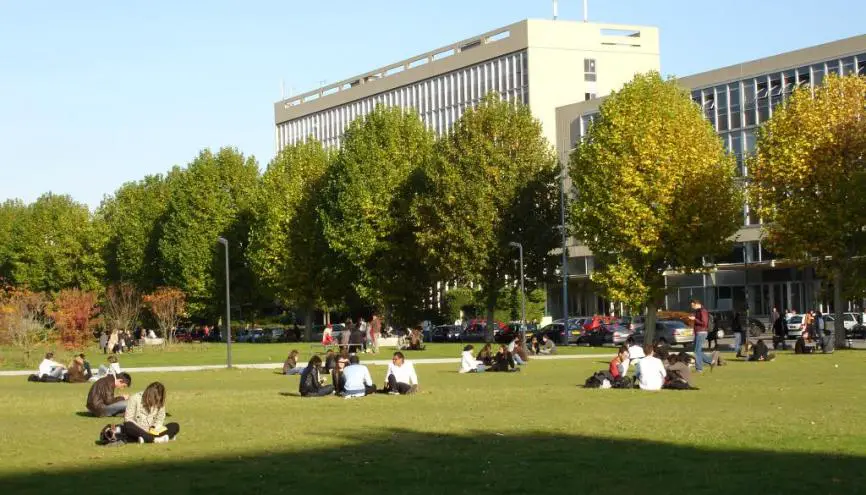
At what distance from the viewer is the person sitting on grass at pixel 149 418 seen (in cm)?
1994

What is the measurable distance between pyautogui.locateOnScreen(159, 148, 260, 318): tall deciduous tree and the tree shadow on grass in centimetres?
7994

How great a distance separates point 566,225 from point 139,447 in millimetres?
59475

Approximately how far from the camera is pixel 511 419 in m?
22.7

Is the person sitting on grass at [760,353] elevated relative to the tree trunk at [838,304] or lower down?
lower down

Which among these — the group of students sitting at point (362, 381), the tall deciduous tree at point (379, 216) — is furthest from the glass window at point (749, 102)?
A: the group of students sitting at point (362, 381)

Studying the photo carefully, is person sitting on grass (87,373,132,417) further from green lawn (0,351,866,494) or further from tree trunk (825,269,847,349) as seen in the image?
tree trunk (825,269,847,349)

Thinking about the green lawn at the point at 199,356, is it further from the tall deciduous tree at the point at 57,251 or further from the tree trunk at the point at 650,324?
the tall deciduous tree at the point at 57,251

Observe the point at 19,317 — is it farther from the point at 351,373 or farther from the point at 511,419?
the point at 511,419

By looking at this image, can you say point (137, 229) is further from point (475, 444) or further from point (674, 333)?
point (475, 444)

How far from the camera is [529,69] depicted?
12875cm

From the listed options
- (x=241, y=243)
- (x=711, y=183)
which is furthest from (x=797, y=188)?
(x=241, y=243)

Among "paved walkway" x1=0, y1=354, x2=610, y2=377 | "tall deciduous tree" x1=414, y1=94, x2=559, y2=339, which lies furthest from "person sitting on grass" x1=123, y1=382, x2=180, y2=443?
"tall deciduous tree" x1=414, y1=94, x2=559, y2=339

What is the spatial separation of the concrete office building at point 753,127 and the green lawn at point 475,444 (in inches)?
2438

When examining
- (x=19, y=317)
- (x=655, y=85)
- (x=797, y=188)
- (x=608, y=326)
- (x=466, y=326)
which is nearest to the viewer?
(x=797, y=188)
